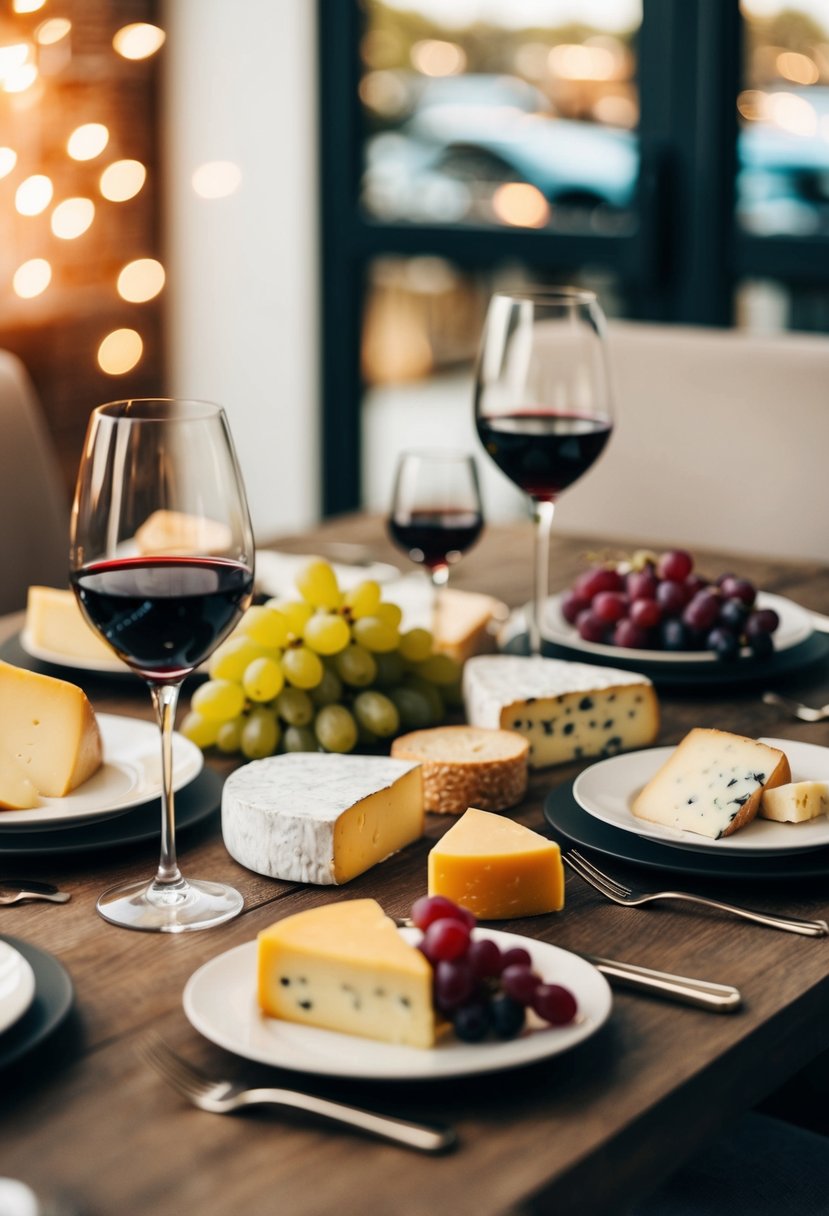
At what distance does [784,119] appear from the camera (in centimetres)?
316

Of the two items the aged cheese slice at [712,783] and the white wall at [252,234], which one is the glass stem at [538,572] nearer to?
the aged cheese slice at [712,783]

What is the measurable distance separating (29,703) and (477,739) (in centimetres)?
33

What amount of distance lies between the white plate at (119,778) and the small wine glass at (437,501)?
1.08ft

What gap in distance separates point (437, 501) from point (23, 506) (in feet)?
3.05

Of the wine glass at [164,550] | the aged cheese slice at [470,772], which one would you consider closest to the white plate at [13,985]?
the wine glass at [164,550]

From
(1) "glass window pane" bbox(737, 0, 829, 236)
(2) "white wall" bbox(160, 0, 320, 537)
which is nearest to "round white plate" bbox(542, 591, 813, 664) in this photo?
(1) "glass window pane" bbox(737, 0, 829, 236)

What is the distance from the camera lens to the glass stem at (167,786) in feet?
2.94

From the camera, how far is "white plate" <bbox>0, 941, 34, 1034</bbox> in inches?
28.7

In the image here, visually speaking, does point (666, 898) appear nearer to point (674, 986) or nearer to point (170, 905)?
point (674, 986)

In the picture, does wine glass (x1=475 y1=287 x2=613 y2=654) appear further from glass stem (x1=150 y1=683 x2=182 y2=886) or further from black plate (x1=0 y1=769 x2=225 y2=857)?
glass stem (x1=150 y1=683 x2=182 y2=886)

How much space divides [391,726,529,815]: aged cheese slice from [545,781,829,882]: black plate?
0.06m

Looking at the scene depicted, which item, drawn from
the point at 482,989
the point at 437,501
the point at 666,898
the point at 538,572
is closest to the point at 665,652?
the point at 538,572

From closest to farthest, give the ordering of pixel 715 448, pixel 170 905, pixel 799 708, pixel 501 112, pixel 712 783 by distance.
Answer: pixel 170 905 < pixel 712 783 < pixel 799 708 < pixel 715 448 < pixel 501 112

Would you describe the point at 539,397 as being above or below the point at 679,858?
above
